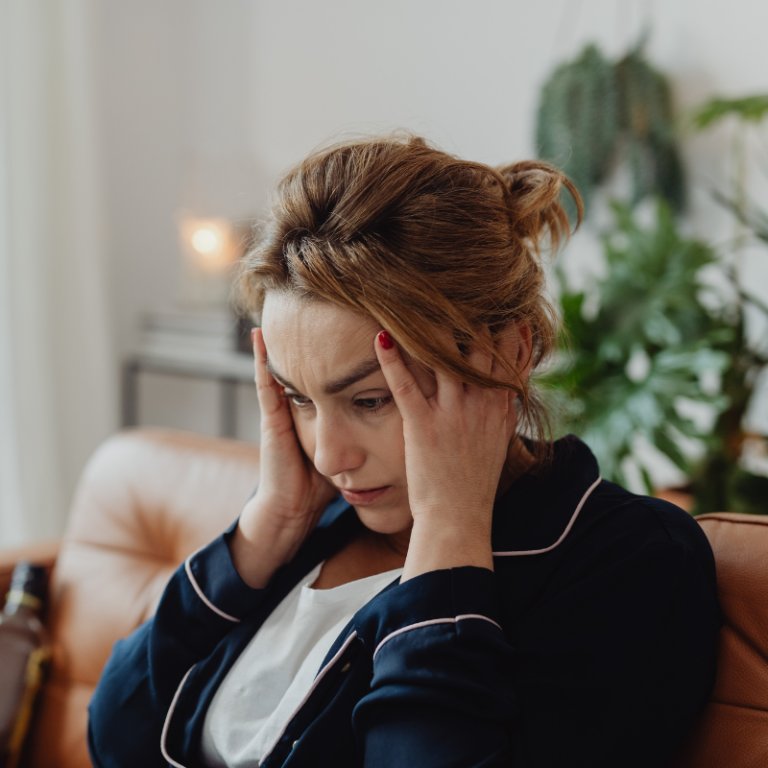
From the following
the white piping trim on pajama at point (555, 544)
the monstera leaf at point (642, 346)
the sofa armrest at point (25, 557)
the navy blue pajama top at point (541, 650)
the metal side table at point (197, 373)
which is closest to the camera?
the navy blue pajama top at point (541, 650)

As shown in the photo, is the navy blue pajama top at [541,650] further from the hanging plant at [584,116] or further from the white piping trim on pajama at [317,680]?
the hanging plant at [584,116]

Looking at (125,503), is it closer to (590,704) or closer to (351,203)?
(351,203)

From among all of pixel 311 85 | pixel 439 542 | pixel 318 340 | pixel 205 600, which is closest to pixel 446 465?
pixel 439 542

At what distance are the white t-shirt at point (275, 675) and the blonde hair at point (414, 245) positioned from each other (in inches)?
12.6

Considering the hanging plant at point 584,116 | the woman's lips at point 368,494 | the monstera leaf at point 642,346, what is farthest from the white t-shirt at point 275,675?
the hanging plant at point 584,116

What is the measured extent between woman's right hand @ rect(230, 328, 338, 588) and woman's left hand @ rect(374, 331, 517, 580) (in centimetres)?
26

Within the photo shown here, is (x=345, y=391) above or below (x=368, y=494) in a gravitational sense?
above

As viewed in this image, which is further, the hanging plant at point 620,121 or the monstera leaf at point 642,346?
the hanging plant at point 620,121

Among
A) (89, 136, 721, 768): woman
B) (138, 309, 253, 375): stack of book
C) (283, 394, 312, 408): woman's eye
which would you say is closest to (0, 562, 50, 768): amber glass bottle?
(89, 136, 721, 768): woman

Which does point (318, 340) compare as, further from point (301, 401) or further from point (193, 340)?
point (193, 340)

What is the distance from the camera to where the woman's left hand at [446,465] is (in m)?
0.76

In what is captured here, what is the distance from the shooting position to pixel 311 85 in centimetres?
288

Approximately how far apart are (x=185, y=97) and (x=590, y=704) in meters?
3.26

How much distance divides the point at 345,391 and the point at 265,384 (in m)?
0.22
